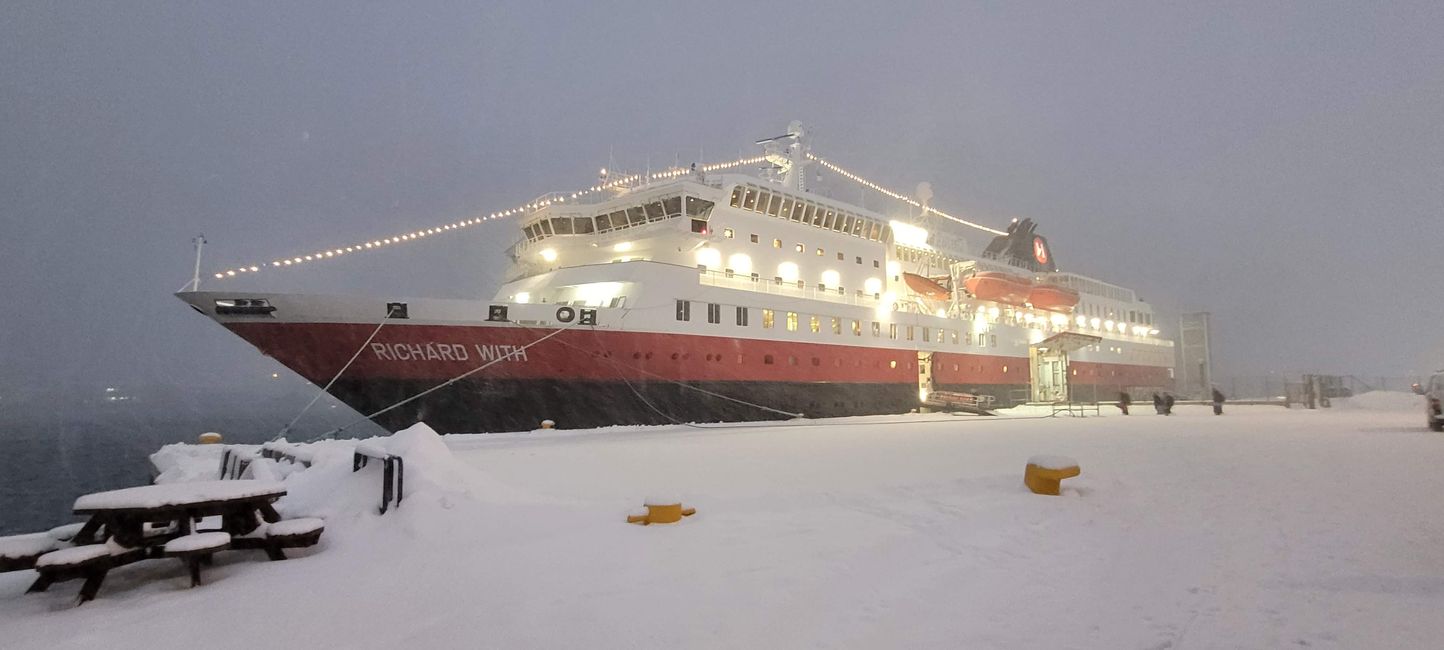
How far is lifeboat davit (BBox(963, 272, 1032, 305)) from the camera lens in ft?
99.3

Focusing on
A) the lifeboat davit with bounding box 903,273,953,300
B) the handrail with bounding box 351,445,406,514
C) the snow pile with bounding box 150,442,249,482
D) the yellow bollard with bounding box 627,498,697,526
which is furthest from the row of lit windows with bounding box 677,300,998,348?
the yellow bollard with bounding box 627,498,697,526

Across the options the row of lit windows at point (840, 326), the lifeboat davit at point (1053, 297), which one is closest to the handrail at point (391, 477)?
the row of lit windows at point (840, 326)

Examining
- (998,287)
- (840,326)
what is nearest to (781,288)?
(840,326)

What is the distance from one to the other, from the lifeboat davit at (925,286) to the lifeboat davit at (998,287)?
2257 millimetres

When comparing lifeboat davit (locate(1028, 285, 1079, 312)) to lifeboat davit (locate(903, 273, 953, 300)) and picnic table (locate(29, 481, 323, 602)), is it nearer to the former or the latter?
lifeboat davit (locate(903, 273, 953, 300))

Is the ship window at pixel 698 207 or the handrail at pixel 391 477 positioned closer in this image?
the handrail at pixel 391 477

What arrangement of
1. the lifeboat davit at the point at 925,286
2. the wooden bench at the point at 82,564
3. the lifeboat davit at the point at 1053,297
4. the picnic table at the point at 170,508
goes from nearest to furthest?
the wooden bench at the point at 82,564
the picnic table at the point at 170,508
the lifeboat davit at the point at 925,286
the lifeboat davit at the point at 1053,297

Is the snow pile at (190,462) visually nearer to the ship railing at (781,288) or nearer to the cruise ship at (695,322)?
the cruise ship at (695,322)

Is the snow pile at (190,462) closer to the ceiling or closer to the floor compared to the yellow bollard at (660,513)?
closer to the floor

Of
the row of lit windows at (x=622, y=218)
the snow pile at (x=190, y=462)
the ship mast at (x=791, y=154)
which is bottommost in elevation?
the snow pile at (x=190, y=462)

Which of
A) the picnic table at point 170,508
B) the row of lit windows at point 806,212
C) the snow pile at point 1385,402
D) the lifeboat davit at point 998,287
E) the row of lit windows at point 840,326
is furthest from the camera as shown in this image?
the lifeboat davit at point 998,287

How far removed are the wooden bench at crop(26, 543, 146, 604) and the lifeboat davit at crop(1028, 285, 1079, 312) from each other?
115ft

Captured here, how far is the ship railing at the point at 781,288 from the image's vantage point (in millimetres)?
20781

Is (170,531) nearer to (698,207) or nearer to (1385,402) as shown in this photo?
(698,207)
